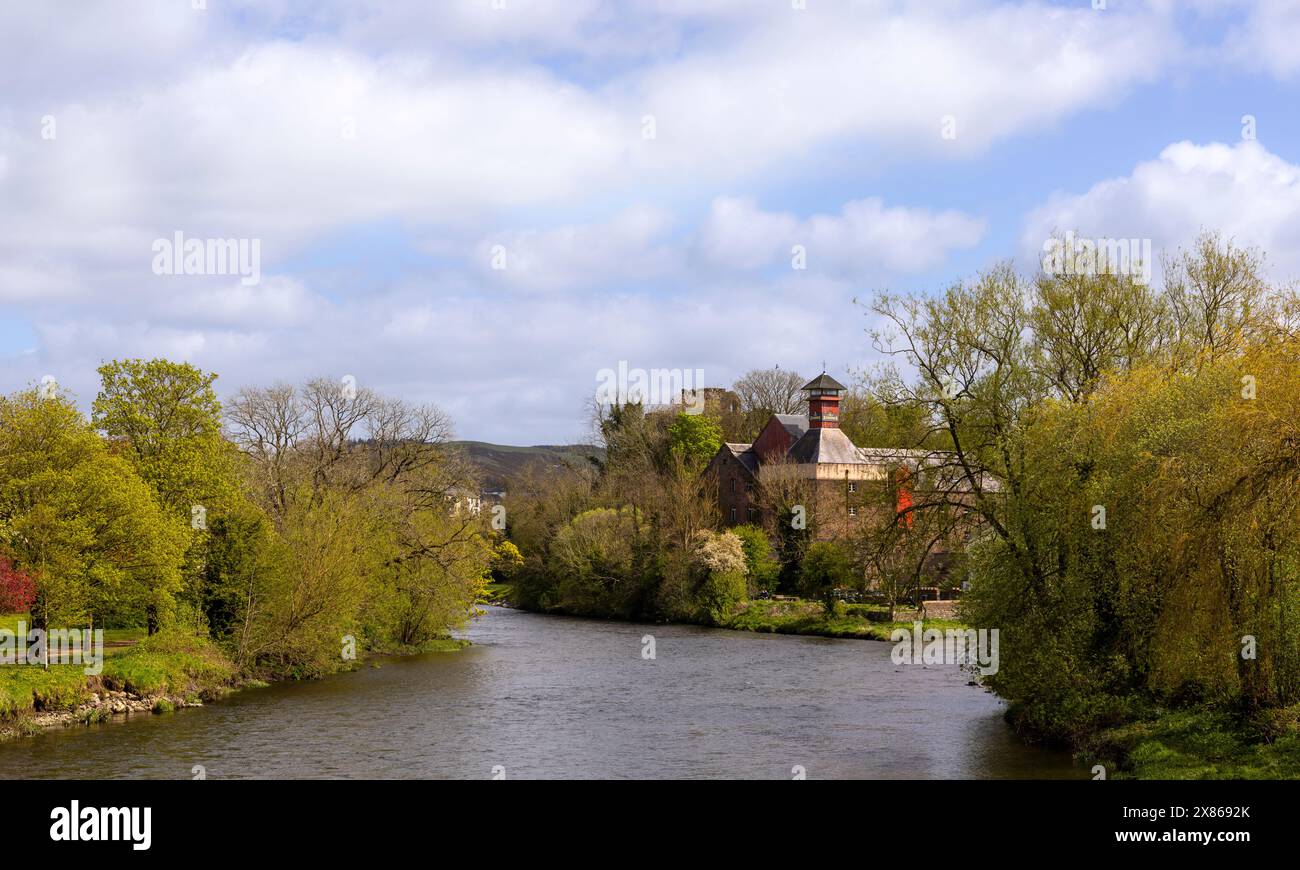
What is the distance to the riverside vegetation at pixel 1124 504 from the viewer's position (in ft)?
68.5

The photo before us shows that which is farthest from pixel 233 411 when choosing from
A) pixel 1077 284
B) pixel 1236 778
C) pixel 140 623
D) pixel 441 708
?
pixel 1236 778

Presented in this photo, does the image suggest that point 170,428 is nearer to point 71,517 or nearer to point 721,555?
point 71,517

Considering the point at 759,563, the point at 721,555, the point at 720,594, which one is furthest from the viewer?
the point at 759,563

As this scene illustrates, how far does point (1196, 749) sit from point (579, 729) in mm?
14958

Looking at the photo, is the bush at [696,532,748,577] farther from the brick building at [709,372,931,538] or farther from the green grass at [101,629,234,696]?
the green grass at [101,629,234,696]

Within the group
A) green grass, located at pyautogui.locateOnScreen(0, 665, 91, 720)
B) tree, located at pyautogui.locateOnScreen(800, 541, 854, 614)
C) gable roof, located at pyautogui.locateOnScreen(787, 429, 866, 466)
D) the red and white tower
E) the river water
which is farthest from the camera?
the red and white tower

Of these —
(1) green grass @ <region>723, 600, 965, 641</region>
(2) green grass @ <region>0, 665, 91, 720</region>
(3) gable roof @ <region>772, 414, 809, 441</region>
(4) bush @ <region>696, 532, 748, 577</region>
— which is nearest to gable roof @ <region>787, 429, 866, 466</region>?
(3) gable roof @ <region>772, 414, 809, 441</region>

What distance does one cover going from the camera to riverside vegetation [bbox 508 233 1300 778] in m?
20.9

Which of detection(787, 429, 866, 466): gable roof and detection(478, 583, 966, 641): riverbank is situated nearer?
detection(478, 583, 966, 641): riverbank

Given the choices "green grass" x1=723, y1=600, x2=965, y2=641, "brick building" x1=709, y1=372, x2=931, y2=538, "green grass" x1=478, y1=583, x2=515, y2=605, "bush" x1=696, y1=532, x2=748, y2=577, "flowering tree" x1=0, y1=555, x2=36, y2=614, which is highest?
"brick building" x1=709, y1=372, x2=931, y2=538

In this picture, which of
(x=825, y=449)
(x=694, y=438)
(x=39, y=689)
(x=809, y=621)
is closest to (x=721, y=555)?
(x=809, y=621)

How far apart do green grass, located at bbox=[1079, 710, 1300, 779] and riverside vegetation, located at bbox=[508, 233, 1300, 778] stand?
0.19ft

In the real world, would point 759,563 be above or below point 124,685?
above

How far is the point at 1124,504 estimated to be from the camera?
25.6 meters
